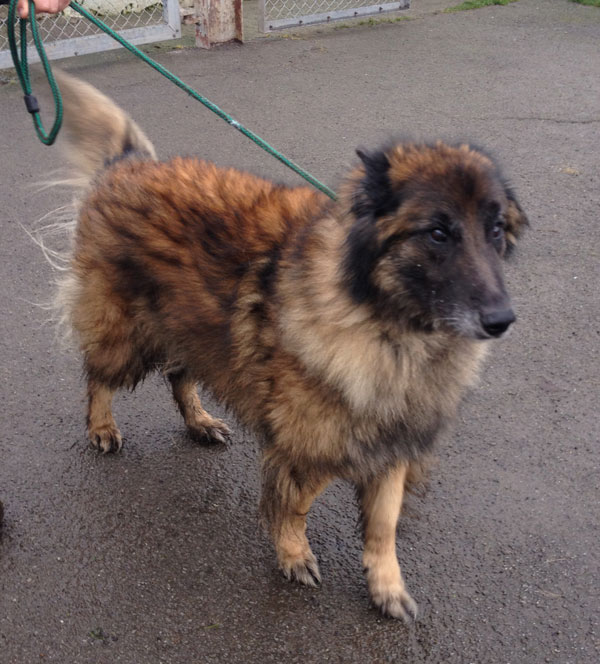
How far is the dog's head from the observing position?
2.49 metres

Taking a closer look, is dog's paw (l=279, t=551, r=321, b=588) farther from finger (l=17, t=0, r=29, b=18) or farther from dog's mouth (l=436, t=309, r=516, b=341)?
finger (l=17, t=0, r=29, b=18)

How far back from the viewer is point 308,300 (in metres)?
2.75

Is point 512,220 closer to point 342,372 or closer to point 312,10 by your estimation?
point 342,372

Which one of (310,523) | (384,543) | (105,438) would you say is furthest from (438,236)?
(105,438)

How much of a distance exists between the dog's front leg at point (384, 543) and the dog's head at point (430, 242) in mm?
649

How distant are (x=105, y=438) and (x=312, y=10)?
7083 millimetres

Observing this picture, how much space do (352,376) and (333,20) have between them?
24.7 feet

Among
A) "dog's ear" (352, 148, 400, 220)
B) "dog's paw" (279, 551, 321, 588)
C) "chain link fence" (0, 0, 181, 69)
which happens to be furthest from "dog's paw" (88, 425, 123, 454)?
"chain link fence" (0, 0, 181, 69)

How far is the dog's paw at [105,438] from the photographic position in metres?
3.72

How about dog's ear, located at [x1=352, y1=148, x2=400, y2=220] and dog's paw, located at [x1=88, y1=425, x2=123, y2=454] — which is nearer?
dog's ear, located at [x1=352, y1=148, x2=400, y2=220]

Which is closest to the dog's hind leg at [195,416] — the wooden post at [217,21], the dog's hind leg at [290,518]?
the dog's hind leg at [290,518]

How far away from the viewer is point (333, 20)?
9297 millimetres

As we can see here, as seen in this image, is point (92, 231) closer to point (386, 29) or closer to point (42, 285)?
point (42, 285)

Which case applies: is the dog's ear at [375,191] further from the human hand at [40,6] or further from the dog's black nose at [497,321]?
the human hand at [40,6]
